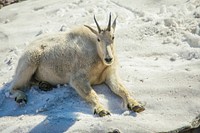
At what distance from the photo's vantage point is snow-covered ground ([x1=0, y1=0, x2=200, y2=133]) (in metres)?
7.35

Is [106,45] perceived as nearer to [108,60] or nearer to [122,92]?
[108,60]

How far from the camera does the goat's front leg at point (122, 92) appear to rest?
748 centimetres

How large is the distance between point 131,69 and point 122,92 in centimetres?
100

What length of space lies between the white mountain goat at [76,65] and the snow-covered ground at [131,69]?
14cm

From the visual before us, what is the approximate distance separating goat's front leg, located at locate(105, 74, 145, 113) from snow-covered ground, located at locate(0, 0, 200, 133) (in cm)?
10

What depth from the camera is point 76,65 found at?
8.10 meters

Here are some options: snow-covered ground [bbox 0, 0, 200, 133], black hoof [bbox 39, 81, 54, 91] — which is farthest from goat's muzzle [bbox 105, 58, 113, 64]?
black hoof [bbox 39, 81, 54, 91]

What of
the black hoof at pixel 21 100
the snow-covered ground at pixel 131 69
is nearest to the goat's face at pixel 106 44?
the snow-covered ground at pixel 131 69

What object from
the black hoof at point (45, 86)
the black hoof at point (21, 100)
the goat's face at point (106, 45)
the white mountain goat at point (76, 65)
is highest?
the goat's face at point (106, 45)

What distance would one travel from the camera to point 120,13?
11.5 metres

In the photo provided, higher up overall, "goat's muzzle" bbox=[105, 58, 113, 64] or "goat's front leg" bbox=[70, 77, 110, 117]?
"goat's muzzle" bbox=[105, 58, 113, 64]

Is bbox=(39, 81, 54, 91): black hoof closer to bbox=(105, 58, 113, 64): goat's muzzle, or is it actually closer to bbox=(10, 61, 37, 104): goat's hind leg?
bbox=(10, 61, 37, 104): goat's hind leg

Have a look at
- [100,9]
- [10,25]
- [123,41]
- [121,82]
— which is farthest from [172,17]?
[10,25]

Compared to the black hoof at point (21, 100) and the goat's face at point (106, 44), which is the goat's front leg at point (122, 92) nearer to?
the goat's face at point (106, 44)
